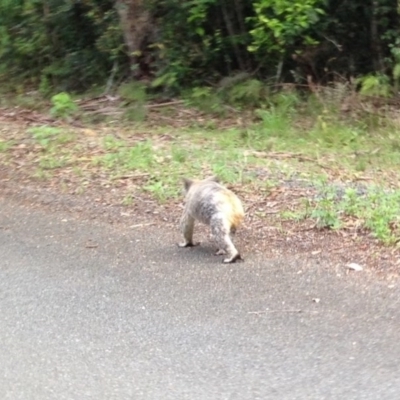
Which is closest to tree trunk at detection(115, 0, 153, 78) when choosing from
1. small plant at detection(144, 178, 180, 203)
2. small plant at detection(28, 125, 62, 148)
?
small plant at detection(28, 125, 62, 148)

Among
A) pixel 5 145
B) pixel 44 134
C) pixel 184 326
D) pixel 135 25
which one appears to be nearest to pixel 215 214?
pixel 184 326

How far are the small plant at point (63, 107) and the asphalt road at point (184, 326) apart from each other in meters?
5.64

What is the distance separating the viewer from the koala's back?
669 centimetres

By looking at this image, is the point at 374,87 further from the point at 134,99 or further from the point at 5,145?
the point at 5,145

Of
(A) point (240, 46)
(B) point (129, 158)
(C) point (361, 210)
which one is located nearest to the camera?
(C) point (361, 210)

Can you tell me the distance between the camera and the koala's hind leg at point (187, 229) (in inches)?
274

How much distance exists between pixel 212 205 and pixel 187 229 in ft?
1.35

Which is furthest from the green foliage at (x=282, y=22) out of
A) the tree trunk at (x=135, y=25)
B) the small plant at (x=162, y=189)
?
the small plant at (x=162, y=189)

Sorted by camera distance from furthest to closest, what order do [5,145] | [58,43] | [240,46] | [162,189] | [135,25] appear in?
[58,43]
[240,46]
[135,25]
[5,145]
[162,189]

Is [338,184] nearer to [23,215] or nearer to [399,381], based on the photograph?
[23,215]

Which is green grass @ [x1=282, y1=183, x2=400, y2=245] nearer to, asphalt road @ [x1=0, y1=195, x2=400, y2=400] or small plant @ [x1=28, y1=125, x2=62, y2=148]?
asphalt road @ [x1=0, y1=195, x2=400, y2=400]

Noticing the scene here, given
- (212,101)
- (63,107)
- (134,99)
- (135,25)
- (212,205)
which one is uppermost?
(212,205)

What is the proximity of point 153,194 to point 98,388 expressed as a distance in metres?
4.07

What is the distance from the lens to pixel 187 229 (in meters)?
7.00
